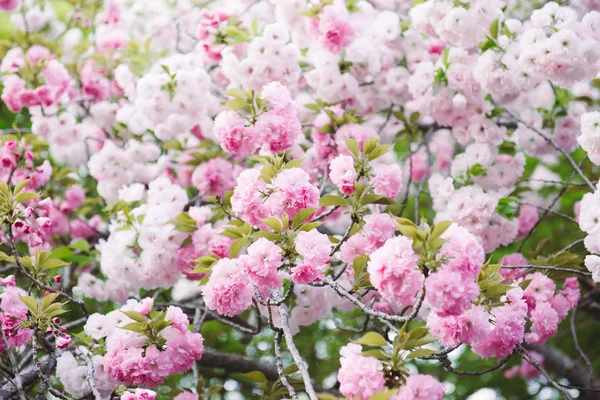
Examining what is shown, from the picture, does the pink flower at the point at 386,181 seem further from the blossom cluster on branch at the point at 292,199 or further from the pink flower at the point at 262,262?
the pink flower at the point at 262,262

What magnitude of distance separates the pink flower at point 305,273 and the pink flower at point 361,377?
1.05 ft

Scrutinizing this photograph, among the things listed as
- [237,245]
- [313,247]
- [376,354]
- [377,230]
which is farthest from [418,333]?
[237,245]

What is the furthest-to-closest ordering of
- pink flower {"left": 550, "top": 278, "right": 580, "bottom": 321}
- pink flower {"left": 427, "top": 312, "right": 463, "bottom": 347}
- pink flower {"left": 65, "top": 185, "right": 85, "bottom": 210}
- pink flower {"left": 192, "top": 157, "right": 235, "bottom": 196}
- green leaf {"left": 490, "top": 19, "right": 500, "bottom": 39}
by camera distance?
1. pink flower {"left": 65, "top": 185, "right": 85, "bottom": 210}
2. pink flower {"left": 192, "top": 157, "right": 235, "bottom": 196}
3. green leaf {"left": 490, "top": 19, "right": 500, "bottom": 39}
4. pink flower {"left": 550, "top": 278, "right": 580, "bottom": 321}
5. pink flower {"left": 427, "top": 312, "right": 463, "bottom": 347}

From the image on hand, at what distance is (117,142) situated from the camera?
426cm

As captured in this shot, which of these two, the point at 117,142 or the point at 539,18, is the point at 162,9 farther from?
the point at 539,18

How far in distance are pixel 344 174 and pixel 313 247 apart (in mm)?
352

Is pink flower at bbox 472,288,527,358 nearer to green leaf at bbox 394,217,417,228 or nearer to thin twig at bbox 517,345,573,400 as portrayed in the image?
thin twig at bbox 517,345,573,400

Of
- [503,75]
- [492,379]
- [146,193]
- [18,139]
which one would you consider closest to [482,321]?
[503,75]

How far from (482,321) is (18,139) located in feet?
8.92

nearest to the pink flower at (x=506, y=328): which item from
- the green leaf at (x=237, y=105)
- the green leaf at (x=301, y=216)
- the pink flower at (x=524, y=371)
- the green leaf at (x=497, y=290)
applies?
the green leaf at (x=497, y=290)

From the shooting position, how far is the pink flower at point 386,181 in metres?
2.38

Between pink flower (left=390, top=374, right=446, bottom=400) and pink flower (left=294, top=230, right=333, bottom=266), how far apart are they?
488 millimetres

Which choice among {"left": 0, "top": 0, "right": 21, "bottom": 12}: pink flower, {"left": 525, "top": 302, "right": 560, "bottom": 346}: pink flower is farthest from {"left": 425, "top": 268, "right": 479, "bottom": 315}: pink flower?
{"left": 0, "top": 0, "right": 21, "bottom": 12}: pink flower

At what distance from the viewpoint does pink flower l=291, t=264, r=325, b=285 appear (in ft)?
6.63
